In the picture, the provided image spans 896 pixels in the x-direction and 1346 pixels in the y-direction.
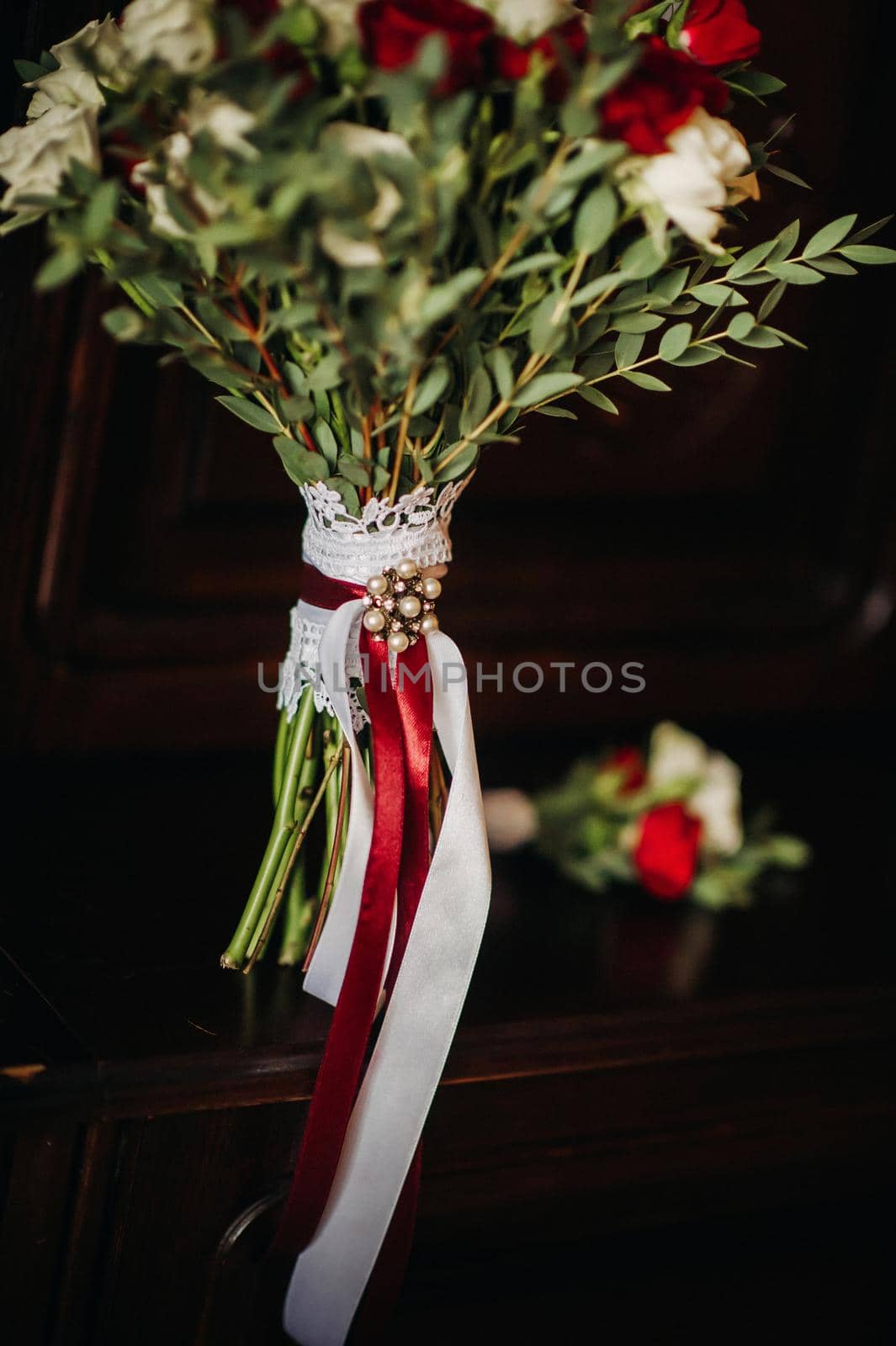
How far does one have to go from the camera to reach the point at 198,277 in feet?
1.94

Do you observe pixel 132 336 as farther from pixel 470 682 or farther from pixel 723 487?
pixel 723 487

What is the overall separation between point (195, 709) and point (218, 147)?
64 centimetres

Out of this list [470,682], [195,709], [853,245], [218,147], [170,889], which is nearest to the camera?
[218,147]

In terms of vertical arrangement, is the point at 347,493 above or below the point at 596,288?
below

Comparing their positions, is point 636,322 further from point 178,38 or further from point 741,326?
point 178,38

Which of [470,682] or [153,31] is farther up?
[153,31]

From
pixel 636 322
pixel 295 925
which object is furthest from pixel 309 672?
pixel 636 322

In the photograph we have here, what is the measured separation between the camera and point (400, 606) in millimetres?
694

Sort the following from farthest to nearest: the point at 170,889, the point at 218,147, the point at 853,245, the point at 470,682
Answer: the point at 470,682 < the point at 170,889 < the point at 853,245 < the point at 218,147

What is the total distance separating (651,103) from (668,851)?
529 mm

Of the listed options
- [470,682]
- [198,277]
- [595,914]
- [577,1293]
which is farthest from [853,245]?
[577,1293]

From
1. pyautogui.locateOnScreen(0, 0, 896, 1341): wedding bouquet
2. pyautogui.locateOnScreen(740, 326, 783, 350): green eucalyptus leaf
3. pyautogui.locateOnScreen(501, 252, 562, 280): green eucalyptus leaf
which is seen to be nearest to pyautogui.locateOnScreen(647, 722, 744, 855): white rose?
pyautogui.locateOnScreen(0, 0, 896, 1341): wedding bouquet

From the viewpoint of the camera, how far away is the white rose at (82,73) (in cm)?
57

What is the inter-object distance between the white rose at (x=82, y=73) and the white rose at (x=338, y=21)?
10cm
